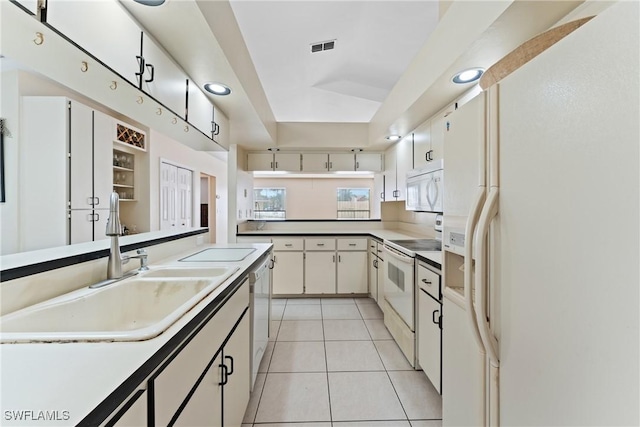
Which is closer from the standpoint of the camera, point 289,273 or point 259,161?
point 289,273

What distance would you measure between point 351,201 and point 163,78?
7.97 meters

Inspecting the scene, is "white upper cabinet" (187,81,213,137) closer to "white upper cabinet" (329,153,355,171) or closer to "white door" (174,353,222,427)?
"white door" (174,353,222,427)

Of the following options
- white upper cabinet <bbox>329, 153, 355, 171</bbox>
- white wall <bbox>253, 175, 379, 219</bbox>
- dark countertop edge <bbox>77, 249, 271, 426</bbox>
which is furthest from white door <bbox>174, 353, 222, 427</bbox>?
white wall <bbox>253, 175, 379, 219</bbox>

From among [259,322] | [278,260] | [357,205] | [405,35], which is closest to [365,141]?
[405,35]

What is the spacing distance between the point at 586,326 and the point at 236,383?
1.44m

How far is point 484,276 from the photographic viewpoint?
0.91 meters

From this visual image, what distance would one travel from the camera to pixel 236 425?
4.50 ft

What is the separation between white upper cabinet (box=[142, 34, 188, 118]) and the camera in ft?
4.68

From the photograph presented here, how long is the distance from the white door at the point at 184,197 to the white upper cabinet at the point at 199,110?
3.87 metres

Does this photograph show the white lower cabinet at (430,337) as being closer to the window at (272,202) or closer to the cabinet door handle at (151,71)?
the cabinet door handle at (151,71)

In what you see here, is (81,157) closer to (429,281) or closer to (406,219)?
(429,281)

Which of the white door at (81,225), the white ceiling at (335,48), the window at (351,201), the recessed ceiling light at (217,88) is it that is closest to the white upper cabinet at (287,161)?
the white ceiling at (335,48)

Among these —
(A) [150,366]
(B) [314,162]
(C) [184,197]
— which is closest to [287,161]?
(B) [314,162]

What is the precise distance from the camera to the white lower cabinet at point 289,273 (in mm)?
3789
